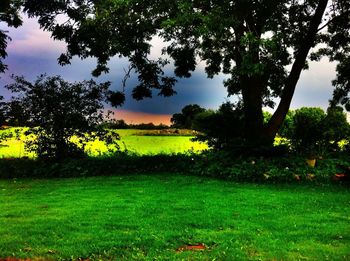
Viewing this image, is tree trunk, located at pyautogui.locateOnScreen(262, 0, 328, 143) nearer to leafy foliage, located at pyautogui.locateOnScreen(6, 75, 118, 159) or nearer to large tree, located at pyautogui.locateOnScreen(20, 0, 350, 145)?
large tree, located at pyautogui.locateOnScreen(20, 0, 350, 145)

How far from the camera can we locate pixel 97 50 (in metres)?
20.6

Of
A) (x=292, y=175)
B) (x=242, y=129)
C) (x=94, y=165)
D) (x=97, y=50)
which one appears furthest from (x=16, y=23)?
(x=292, y=175)

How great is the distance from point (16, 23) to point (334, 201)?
59.3ft

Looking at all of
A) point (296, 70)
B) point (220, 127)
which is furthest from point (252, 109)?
point (296, 70)

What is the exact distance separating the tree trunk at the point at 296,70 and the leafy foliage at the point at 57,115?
6.43 meters

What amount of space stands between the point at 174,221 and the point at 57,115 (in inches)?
407

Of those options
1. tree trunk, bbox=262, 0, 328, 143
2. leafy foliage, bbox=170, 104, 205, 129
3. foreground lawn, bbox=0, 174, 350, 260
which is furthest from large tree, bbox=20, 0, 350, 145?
leafy foliage, bbox=170, 104, 205, 129

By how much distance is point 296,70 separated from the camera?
Result: 20.4 metres

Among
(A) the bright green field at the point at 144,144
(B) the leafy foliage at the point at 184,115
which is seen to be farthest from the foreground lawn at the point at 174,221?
(B) the leafy foliage at the point at 184,115

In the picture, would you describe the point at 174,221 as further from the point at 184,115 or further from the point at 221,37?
the point at 184,115

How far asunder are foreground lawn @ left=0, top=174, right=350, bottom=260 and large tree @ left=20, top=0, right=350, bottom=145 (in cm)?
474

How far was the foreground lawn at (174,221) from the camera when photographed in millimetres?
8344

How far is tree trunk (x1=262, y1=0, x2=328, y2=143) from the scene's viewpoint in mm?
20312

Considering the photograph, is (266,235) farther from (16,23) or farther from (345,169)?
(16,23)
